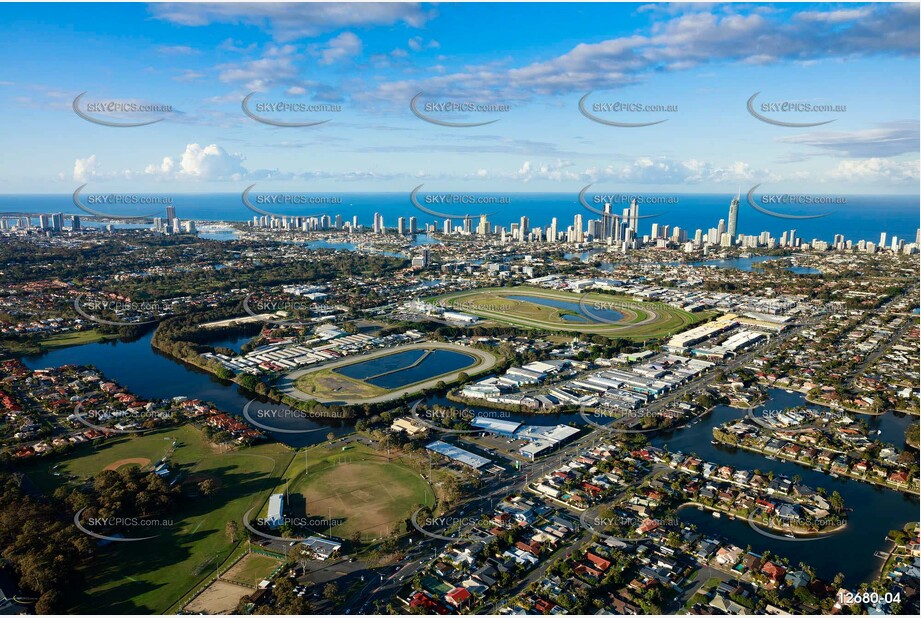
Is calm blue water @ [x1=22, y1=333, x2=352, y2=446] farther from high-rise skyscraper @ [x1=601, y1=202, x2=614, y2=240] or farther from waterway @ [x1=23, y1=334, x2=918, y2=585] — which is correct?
high-rise skyscraper @ [x1=601, y1=202, x2=614, y2=240]

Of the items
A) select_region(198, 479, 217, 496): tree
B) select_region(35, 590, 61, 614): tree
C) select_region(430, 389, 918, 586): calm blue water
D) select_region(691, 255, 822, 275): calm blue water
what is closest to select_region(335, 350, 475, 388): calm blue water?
select_region(430, 389, 918, 586): calm blue water

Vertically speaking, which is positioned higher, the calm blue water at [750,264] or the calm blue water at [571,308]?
the calm blue water at [750,264]

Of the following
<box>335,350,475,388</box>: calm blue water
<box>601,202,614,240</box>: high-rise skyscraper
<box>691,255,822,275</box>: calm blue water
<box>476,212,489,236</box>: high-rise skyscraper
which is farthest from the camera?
<box>476,212,489,236</box>: high-rise skyscraper

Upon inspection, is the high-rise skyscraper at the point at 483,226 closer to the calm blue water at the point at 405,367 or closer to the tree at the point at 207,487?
the calm blue water at the point at 405,367

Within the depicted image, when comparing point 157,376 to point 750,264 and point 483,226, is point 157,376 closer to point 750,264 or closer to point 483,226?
point 750,264

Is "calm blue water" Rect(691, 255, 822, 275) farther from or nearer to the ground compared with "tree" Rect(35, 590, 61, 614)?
farther from the ground

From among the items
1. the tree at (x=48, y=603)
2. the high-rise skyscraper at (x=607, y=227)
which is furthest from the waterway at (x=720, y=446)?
the high-rise skyscraper at (x=607, y=227)

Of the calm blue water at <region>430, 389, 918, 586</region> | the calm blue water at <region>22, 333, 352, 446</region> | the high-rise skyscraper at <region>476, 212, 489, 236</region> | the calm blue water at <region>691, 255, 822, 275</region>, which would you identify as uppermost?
the high-rise skyscraper at <region>476, 212, 489, 236</region>
